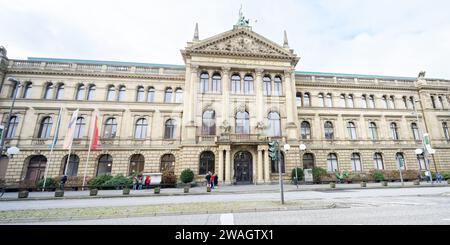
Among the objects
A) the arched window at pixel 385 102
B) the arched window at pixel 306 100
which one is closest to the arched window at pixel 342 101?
the arched window at pixel 306 100

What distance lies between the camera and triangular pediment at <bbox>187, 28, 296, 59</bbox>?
28797 mm

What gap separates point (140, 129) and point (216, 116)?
33.9 ft

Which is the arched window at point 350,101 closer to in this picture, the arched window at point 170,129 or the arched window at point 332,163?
→ the arched window at point 332,163

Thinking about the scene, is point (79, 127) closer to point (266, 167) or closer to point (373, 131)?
point (266, 167)

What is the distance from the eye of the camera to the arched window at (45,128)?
25531 millimetres

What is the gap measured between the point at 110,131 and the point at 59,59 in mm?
16054

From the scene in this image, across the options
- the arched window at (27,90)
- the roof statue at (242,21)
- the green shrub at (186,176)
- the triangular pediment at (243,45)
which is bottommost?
the green shrub at (186,176)

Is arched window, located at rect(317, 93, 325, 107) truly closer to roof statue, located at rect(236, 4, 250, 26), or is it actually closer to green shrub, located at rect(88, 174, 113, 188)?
roof statue, located at rect(236, 4, 250, 26)

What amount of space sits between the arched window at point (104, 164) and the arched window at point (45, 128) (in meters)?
7.17

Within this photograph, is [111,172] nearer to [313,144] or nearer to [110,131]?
[110,131]

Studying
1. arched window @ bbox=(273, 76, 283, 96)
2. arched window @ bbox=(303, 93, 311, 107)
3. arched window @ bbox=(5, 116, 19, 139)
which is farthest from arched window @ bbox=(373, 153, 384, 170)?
arched window @ bbox=(5, 116, 19, 139)

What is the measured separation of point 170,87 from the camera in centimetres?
2952
